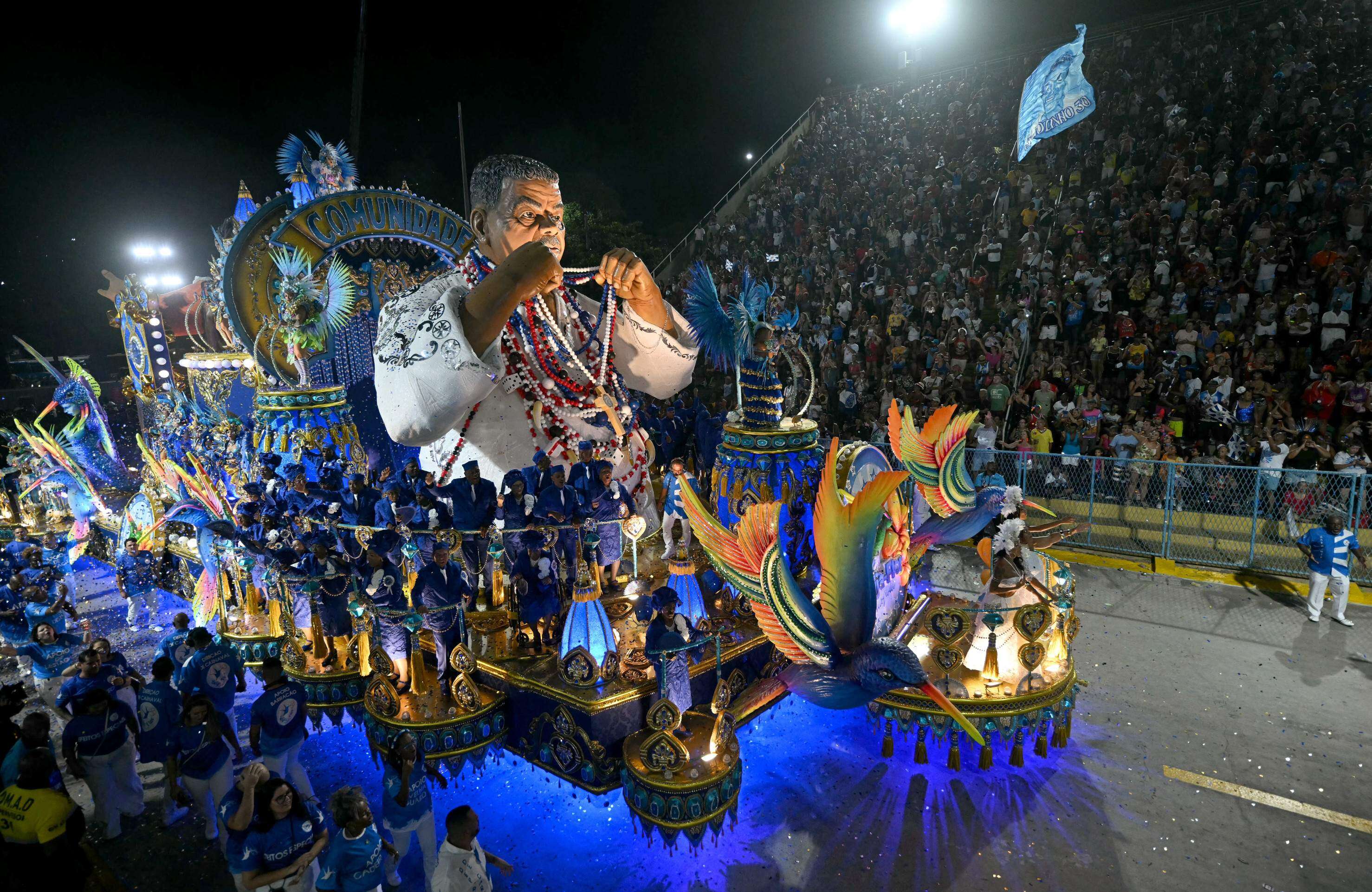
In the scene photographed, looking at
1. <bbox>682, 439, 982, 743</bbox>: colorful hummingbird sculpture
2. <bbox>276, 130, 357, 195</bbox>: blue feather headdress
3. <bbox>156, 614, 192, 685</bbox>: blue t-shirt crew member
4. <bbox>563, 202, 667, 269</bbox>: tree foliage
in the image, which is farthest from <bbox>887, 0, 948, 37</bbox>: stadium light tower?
<bbox>156, 614, 192, 685</bbox>: blue t-shirt crew member

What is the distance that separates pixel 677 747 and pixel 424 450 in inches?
108

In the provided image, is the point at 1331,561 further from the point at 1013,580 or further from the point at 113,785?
the point at 113,785

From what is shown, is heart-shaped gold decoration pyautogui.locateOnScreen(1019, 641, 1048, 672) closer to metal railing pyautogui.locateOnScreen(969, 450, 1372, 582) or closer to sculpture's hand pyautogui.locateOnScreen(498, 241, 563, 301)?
metal railing pyautogui.locateOnScreen(969, 450, 1372, 582)

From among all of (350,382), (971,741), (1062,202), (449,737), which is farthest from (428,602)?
(1062,202)

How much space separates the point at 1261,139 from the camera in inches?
498

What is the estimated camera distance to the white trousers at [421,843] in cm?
380

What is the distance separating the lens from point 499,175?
426 cm

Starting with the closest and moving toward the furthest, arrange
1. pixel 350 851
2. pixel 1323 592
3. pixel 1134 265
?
pixel 350 851, pixel 1323 592, pixel 1134 265

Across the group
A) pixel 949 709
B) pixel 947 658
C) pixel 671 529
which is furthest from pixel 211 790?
pixel 947 658

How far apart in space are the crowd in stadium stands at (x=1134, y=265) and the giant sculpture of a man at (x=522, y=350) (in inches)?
280

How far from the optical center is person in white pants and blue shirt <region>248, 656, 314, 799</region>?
436cm

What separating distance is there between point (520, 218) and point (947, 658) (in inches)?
159

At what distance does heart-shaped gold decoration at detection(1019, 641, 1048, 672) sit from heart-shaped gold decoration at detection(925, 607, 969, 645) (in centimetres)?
40

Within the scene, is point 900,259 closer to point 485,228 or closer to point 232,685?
point 485,228
